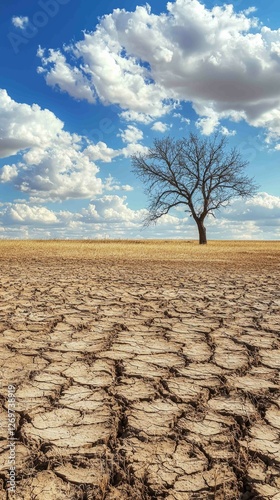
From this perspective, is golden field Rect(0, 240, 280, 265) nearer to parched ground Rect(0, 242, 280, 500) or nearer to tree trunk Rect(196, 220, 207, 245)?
tree trunk Rect(196, 220, 207, 245)

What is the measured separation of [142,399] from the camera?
93.4 inches

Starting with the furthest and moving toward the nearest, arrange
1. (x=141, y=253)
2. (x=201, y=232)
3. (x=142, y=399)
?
1. (x=201, y=232)
2. (x=141, y=253)
3. (x=142, y=399)

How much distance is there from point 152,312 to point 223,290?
2.00m

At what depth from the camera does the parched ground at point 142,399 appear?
167 centimetres

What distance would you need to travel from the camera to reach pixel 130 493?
1567 millimetres

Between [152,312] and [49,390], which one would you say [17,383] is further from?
[152,312]

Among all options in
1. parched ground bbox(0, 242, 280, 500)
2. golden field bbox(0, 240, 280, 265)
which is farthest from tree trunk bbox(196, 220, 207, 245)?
parched ground bbox(0, 242, 280, 500)

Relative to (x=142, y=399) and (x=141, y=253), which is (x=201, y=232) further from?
(x=142, y=399)

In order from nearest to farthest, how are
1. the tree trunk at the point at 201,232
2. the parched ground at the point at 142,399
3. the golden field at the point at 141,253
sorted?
1. the parched ground at the point at 142,399
2. the golden field at the point at 141,253
3. the tree trunk at the point at 201,232

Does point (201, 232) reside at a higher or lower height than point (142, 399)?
higher

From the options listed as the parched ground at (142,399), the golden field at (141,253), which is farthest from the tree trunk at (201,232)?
the parched ground at (142,399)

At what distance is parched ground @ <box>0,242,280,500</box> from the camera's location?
167 centimetres

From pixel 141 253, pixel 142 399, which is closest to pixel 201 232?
pixel 141 253

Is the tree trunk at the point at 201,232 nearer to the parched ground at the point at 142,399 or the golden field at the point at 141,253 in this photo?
the golden field at the point at 141,253
